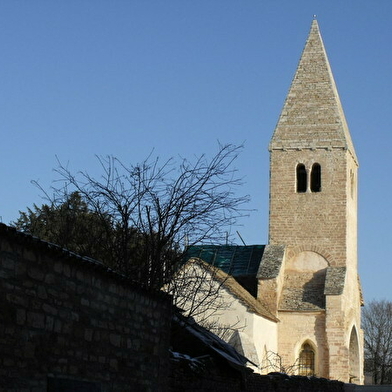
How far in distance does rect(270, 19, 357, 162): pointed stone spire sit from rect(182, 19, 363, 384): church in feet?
0.16

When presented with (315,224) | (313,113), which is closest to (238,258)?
(315,224)

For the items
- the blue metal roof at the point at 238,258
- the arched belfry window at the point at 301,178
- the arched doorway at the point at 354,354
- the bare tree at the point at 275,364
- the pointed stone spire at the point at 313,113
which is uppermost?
the pointed stone spire at the point at 313,113

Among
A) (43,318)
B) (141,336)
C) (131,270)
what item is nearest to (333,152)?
(131,270)

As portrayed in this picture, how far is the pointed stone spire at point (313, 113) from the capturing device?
45.3 meters

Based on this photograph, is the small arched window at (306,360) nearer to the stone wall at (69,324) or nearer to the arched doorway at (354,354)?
the arched doorway at (354,354)

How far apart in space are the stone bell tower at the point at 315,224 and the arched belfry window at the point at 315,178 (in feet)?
0.16

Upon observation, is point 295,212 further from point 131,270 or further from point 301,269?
point 131,270

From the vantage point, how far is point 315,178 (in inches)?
1791

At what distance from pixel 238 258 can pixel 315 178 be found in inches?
213

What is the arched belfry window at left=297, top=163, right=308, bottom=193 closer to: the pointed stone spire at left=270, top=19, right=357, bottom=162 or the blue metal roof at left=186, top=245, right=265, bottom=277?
the pointed stone spire at left=270, top=19, right=357, bottom=162

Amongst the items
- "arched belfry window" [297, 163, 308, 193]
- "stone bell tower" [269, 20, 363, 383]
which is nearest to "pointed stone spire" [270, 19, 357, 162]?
"stone bell tower" [269, 20, 363, 383]

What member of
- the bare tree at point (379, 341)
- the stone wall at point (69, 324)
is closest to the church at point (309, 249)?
the bare tree at point (379, 341)

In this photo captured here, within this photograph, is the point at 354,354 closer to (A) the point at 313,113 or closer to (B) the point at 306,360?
(B) the point at 306,360

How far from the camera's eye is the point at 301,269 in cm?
4397
